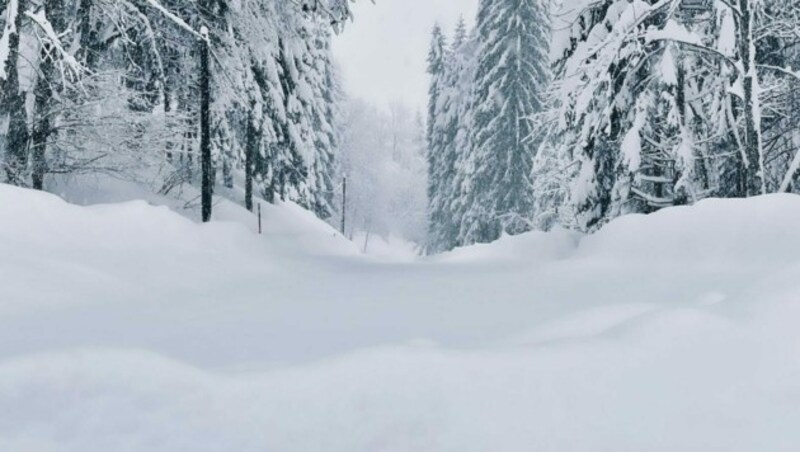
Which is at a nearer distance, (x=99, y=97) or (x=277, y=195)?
(x=99, y=97)

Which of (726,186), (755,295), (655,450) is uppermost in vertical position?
(726,186)

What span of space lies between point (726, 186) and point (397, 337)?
8.65 meters

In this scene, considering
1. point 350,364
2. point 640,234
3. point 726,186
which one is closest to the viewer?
point 350,364

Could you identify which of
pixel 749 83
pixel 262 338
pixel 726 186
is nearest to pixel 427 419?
pixel 262 338

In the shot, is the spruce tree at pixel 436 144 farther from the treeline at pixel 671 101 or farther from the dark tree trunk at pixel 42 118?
the dark tree trunk at pixel 42 118

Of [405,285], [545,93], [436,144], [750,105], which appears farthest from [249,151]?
[436,144]

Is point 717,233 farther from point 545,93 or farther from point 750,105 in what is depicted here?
point 545,93

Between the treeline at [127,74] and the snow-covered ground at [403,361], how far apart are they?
5.15m

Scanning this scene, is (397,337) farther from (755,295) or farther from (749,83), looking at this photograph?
(749,83)

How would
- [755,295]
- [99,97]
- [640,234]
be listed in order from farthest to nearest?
[99,97] → [640,234] → [755,295]

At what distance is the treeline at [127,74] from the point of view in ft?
32.9

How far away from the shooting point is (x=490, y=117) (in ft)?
88.3

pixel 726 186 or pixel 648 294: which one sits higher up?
pixel 726 186

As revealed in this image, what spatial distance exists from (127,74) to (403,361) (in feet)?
38.2
